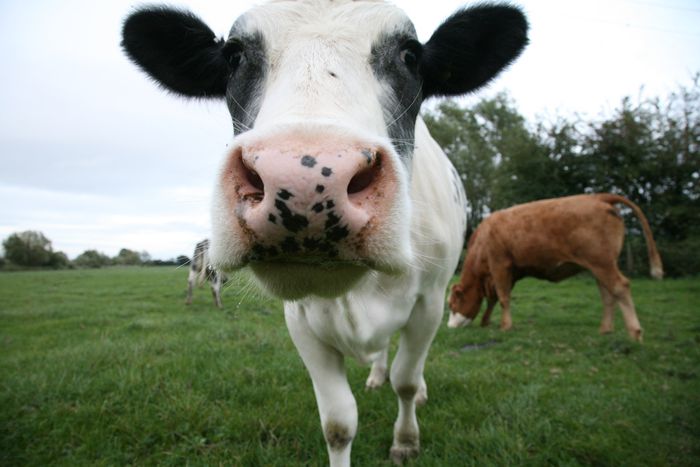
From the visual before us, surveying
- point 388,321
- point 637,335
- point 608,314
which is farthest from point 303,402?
point 608,314

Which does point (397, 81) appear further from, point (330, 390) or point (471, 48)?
point (330, 390)

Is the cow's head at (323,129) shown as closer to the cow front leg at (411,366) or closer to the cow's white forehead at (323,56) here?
the cow's white forehead at (323,56)

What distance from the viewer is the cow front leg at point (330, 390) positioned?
7.57 ft

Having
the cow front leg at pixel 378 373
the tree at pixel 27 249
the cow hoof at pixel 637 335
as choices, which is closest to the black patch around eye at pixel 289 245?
the cow front leg at pixel 378 373

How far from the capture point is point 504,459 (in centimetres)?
246

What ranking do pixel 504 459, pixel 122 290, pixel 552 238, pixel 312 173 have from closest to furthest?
pixel 312 173 → pixel 504 459 → pixel 552 238 → pixel 122 290

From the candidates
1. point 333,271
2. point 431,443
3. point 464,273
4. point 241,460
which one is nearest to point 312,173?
point 333,271

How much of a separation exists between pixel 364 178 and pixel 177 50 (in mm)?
2024

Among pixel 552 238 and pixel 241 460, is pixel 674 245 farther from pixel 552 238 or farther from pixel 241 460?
pixel 241 460

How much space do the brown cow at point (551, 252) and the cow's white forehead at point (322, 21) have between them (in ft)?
18.2

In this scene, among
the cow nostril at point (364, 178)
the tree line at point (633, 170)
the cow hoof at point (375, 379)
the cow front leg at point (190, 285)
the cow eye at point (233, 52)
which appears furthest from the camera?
the tree line at point (633, 170)

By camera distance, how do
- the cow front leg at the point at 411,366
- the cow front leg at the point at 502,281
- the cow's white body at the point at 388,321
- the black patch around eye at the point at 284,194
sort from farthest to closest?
the cow front leg at the point at 502,281 < the cow front leg at the point at 411,366 < the cow's white body at the point at 388,321 < the black patch around eye at the point at 284,194

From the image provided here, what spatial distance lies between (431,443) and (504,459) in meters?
0.47

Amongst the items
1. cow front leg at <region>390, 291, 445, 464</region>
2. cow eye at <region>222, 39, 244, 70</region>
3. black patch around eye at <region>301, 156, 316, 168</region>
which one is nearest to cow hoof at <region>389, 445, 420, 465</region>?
cow front leg at <region>390, 291, 445, 464</region>
